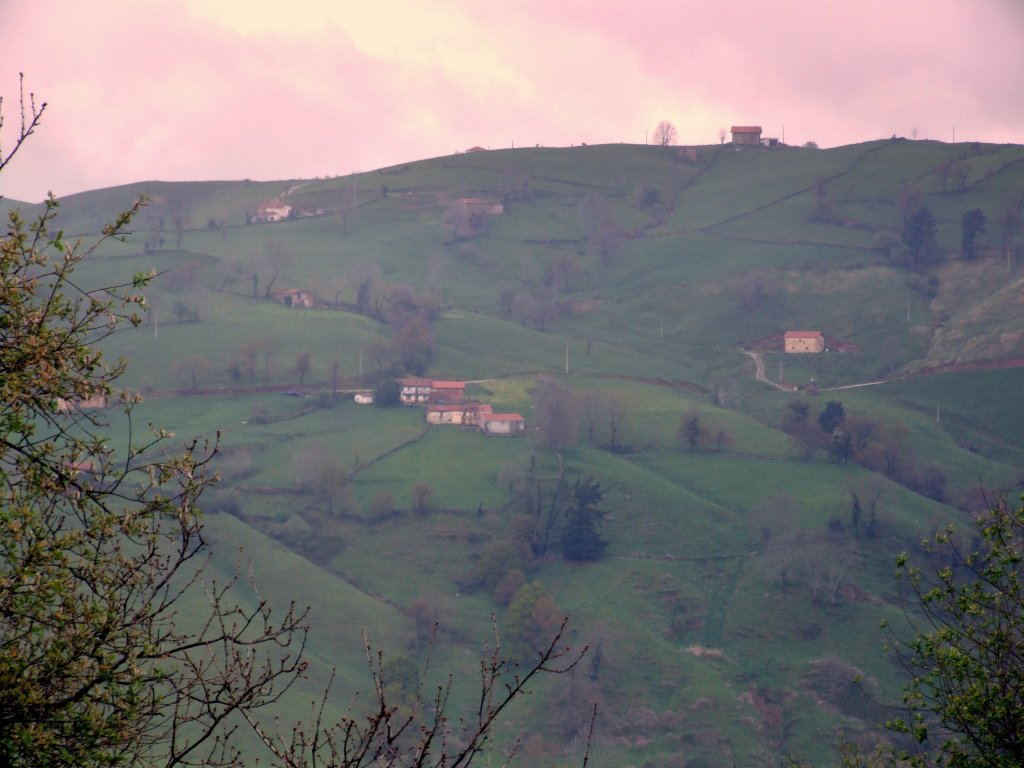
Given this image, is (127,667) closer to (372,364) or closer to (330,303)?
(372,364)

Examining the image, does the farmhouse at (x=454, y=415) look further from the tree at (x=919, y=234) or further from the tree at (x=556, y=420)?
the tree at (x=919, y=234)

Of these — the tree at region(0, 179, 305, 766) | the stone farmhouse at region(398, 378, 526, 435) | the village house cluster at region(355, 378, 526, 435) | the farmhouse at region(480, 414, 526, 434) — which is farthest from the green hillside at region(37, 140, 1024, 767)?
the tree at region(0, 179, 305, 766)

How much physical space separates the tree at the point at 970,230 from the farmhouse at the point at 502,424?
88.7 meters

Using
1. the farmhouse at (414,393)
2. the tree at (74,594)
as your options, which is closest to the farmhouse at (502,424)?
the farmhouse at (414,393)

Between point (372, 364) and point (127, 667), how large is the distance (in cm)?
11303

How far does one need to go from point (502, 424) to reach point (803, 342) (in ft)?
166

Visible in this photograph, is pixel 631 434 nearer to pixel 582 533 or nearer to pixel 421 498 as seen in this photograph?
pixel 582 533

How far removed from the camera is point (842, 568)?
274 feet

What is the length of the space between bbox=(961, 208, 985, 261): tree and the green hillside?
78.8 inches

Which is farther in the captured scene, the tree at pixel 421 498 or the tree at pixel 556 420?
the tree at pixel 556 420

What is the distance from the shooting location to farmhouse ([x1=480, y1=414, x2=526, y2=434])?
108 m

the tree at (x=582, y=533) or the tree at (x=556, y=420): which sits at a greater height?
the tree at (x=556, y=420)

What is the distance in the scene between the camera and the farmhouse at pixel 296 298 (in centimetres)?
14388

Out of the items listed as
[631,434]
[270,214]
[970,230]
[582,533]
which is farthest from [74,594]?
[270,214]
